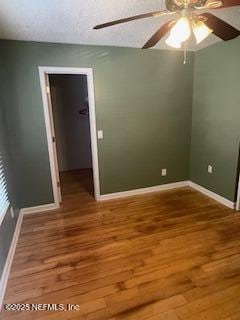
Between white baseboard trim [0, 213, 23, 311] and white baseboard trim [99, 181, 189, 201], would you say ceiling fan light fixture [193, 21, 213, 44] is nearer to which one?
white baseboard trim [99, 181, 189, 201]

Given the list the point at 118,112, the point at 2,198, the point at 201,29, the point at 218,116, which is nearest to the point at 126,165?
the point at 118,112

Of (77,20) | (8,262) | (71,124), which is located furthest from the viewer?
(71,124)

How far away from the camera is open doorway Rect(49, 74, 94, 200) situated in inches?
185

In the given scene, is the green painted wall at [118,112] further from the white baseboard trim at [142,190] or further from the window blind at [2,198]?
the window blind at [2,198]

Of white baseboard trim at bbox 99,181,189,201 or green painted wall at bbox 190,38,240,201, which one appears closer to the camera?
green painted wall at bbox 190,38,240,201

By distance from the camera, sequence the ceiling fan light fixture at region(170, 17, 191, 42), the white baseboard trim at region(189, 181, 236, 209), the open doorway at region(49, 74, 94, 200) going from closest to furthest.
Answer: the ceiling fan light fixture at region(170, 17, 191, 42)
the white baseboard trim at region(189, 181, 236, 209)
the open doorway at region(49, 74, 94, 200)

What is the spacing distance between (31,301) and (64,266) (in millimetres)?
404

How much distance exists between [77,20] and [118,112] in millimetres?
1359

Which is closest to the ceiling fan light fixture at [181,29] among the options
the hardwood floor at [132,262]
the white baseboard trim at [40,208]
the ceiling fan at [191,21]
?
the ceiling fan at [191,21]

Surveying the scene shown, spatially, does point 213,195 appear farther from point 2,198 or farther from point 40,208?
point 2,198

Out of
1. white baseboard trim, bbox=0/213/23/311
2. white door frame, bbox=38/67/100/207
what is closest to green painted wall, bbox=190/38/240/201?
white door frame, bbox=38/67/100/207

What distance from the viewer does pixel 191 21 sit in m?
1.49

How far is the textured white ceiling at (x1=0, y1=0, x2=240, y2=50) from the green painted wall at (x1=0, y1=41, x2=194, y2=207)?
0.24 metres

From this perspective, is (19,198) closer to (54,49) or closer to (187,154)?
(54,49)
